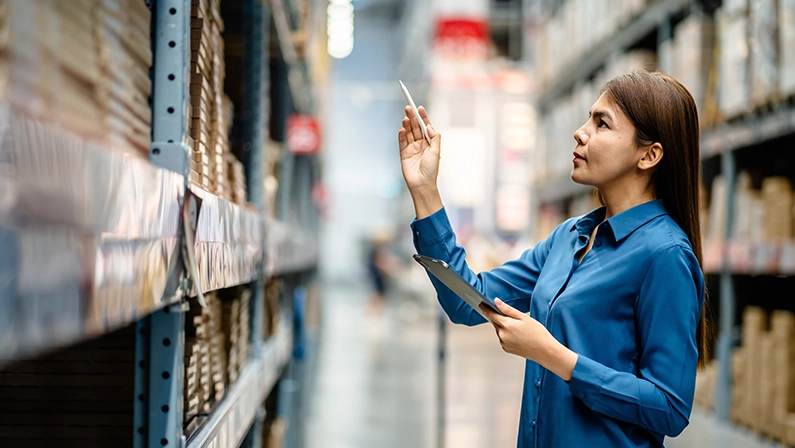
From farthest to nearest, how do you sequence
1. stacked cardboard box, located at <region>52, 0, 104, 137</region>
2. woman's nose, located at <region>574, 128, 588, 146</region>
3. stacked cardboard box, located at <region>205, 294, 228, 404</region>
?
stacked cardboard box, located at <region>205, 294, 228, 404</region> → woman's nose, located at <region>574, 128, 588, 146</region> → stacked cardboard box, located at <region>52, 0, 104, 137</region>

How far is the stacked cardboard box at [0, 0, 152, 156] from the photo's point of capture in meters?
0.84

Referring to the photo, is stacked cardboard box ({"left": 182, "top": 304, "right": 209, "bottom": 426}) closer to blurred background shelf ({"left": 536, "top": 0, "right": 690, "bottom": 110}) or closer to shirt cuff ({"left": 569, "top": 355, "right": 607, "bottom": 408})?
shirt cuff ({"left": 569, "top": 355, "right": 607, "bottom": 408})

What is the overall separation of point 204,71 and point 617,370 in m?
1.26

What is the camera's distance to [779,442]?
3.84 meters

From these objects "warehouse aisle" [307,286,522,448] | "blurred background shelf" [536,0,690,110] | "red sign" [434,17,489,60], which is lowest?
"warehouse aisle" [307,286,522,448]

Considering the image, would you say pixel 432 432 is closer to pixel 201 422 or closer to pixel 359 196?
pixel 201 422

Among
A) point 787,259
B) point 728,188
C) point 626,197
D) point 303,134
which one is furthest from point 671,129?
point 303,134

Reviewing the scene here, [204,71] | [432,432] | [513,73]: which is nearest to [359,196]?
[513,73]

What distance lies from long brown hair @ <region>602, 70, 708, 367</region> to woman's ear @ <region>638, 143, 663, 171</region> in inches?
0.4

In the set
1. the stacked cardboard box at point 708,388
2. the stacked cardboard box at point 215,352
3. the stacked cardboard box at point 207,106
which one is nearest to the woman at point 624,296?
the stacked cardboard box at point 207,106

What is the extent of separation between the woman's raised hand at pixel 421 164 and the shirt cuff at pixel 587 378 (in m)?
0.57

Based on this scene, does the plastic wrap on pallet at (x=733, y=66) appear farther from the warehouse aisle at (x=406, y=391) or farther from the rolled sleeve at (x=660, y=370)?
the rolled sleeve at (x=660, y=370)

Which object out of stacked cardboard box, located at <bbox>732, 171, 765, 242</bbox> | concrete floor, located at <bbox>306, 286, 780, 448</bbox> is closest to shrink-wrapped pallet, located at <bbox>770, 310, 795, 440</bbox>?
concrete floor, located at <bbox>306, 286, 780, 448</bbox>

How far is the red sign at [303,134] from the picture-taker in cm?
793
